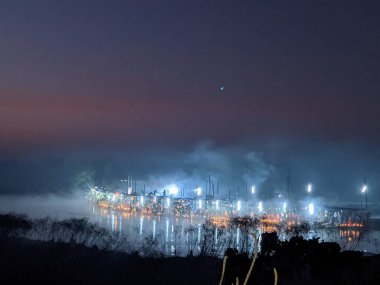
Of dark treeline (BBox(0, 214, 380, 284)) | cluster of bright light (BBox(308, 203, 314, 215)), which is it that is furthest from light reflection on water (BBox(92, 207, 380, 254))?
cluster of bright light (BBox(308, 203, 314, 215))

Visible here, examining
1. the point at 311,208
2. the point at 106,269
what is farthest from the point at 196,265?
the point at 311,208

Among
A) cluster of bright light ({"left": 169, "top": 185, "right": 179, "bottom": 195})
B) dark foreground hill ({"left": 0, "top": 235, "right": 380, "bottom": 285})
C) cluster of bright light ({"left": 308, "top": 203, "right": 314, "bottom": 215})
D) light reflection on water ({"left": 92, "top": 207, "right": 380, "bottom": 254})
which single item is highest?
cluster of bright light ({"left": 169, "top": 185, "right": 179, "bottom": 195})

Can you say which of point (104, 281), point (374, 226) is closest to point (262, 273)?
point (104, 281)

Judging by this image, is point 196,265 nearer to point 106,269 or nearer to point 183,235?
point 106,269

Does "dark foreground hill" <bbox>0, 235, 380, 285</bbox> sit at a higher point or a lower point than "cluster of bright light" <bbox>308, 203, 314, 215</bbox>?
lower

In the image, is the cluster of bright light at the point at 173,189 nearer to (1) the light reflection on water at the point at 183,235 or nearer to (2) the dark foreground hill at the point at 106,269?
(1) the light reflection on water at the point at 183,235

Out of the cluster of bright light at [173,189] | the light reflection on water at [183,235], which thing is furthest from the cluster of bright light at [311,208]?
the cluster of bright light at [173,189]

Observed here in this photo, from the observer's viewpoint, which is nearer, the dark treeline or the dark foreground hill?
the dark treeline

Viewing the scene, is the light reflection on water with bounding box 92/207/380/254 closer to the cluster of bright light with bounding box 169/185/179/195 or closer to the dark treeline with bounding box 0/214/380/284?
the dark treeline with bounding box 0/214/380/284

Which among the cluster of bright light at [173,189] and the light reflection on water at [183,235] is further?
the cluster of bright light at [173,189]

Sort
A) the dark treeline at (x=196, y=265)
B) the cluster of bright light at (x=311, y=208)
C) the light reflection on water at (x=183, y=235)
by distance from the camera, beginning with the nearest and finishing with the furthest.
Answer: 1. the dark treeline at (x=196, y=265)
2. the light reflection on water at (x=183, y=235)
3. the cluster of bright light at (x=311, y=208)

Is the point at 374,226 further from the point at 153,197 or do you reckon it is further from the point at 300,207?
the point at 153,197
